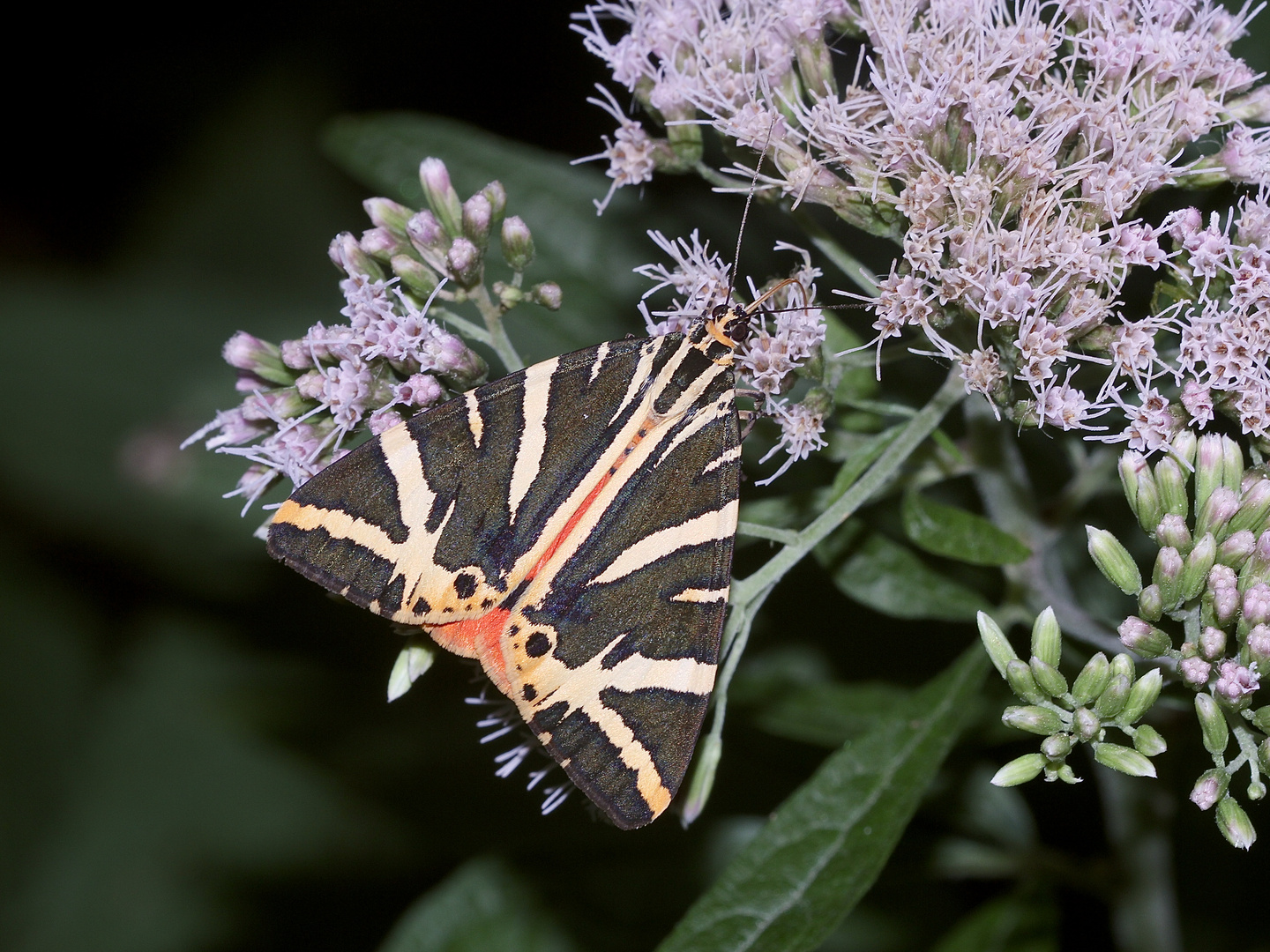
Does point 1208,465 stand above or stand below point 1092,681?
above

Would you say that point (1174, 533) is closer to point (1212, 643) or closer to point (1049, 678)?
point (1212, 643)

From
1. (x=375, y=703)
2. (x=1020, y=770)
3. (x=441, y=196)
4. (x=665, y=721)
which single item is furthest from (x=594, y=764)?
(x=375, y=703)

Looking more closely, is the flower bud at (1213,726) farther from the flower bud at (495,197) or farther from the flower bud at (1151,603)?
the flower bud at (495,197)

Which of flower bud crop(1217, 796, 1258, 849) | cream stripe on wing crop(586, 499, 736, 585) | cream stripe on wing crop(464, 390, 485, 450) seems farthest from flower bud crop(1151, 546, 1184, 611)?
cream stripe on wing crop(464, 390, 485, 450)

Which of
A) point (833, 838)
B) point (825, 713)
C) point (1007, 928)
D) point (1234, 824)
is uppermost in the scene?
point (1234, 824)

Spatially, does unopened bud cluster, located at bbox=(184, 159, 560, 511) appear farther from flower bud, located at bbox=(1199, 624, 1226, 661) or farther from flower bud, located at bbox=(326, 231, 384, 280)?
flower bud, located at bbox=(1199, 624, 1226, 661)

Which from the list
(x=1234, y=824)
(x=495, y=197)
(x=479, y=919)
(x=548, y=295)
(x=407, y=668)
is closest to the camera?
(x=1234, y=824)

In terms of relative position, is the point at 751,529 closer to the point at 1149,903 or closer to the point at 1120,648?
the point at 1120,648

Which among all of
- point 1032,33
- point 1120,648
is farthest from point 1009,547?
point 1032,33
